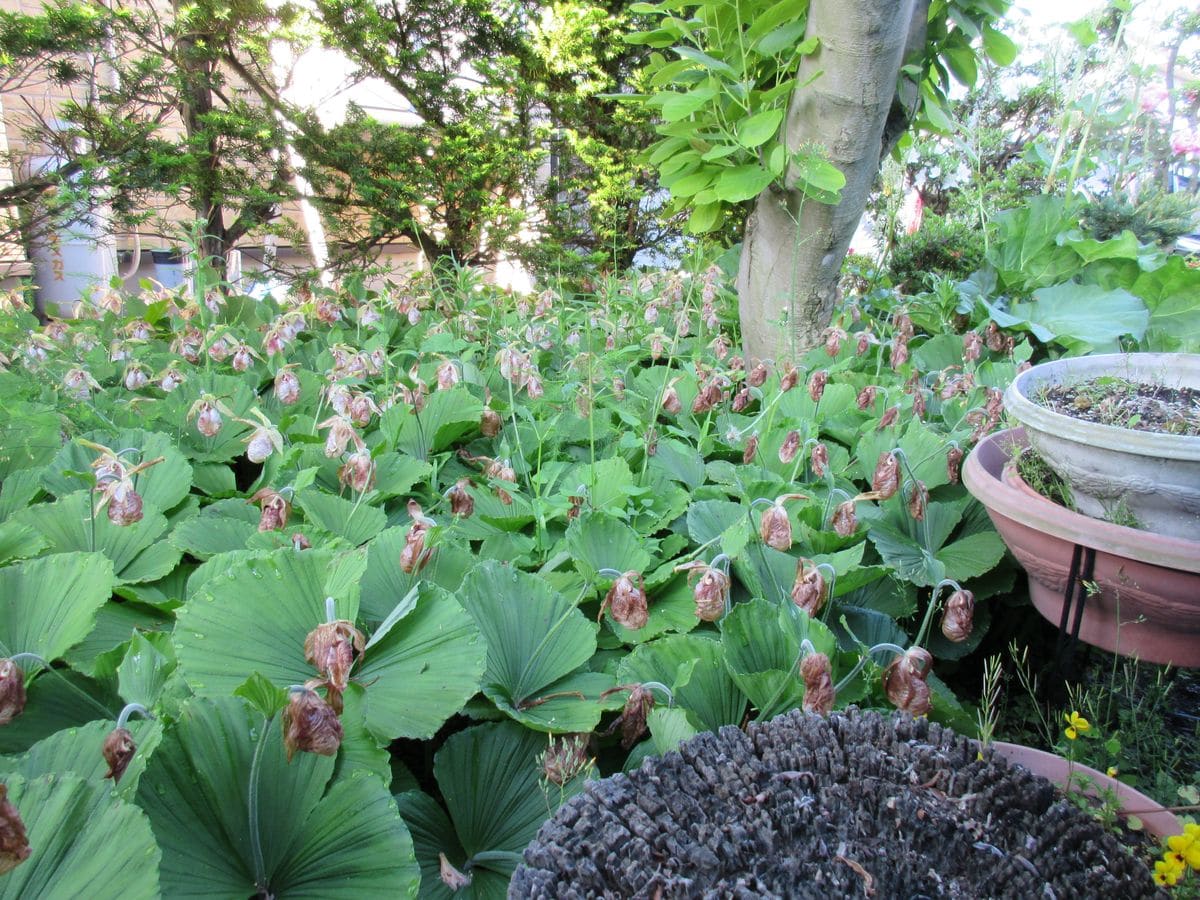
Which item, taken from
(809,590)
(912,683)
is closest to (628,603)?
(809,590)

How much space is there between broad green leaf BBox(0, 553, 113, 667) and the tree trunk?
178 cm

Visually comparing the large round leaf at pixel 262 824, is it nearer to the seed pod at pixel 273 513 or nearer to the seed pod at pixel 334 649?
the seed pod at pixel 334 649

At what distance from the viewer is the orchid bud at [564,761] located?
0.88 m

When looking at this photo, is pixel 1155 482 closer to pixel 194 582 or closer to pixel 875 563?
pixel 875 563

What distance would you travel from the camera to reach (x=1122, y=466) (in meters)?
1.23

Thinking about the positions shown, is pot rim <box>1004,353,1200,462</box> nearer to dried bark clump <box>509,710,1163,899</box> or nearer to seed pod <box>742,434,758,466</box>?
seed pod <box>742,434,758,466</box>

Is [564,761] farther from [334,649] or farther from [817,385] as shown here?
[817,385]

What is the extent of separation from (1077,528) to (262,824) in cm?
122

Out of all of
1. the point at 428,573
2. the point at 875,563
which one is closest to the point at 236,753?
the point at 428,573

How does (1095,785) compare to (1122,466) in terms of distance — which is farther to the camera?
(1122,466)

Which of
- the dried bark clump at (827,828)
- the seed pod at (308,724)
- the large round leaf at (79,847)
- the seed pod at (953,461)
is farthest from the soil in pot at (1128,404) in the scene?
the large round leaf at (79,847)

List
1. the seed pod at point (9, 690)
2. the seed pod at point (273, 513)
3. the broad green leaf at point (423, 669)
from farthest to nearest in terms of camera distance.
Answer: the seed pod at point (273, 513) < the broad green leaf at point (423, 669) < the seed pod at point (9, 690)

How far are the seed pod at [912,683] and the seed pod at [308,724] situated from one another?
0.66 metres

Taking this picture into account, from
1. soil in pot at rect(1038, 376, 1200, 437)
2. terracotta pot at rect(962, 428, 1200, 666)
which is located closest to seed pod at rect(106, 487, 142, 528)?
terracotta pot at rect(962, 428, 1200, 666)
